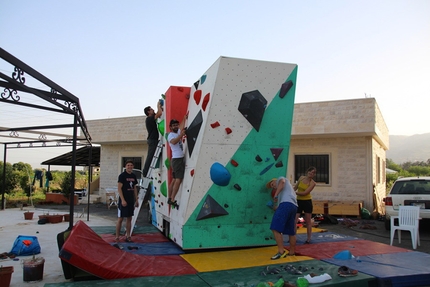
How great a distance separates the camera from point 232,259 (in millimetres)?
6129

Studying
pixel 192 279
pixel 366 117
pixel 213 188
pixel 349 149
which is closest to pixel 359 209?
pixel 349 149

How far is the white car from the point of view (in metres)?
9.01

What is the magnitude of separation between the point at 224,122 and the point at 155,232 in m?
4.03

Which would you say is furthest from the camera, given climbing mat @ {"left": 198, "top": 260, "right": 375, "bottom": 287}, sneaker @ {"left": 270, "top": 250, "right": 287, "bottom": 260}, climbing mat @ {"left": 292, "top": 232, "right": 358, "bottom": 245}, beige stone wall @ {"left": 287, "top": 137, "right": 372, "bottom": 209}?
beige stone wall @ {"left": 287, "top": 137, "right": 372, "bottom": 209}

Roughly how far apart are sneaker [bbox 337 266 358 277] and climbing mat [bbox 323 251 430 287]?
0.78 ft

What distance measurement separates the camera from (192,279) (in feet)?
16.4

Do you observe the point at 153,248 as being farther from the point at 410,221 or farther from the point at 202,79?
the point at 410,221

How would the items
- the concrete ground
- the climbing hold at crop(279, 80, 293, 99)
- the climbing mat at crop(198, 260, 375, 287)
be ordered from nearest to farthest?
the climbing mat at crop(198, 260, 375, 287)
the concrete ground
the climbing hold at crop(279, 80, 293, 99)

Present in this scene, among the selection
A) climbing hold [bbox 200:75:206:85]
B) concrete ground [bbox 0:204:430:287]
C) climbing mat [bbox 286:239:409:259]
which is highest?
climbing hold [bbox 200:75:206:85]

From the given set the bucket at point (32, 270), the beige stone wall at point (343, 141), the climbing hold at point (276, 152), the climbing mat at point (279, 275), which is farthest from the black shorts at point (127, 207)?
the beige stone wall at point (343, 141)

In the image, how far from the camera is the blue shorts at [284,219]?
6.21m

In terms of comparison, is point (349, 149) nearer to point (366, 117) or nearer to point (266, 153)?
point (366, 117)

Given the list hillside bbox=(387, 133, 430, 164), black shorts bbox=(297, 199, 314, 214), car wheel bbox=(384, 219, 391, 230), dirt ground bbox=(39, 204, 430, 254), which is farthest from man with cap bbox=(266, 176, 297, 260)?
hillside bbox=(387, 133, 430, 164)

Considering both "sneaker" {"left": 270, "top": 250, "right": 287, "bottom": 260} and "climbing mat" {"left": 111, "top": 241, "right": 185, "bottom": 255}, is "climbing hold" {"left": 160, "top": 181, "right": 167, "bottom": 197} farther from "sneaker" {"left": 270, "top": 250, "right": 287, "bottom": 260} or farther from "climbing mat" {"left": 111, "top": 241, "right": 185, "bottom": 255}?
"sneaker" {"left": 270, "top": 250, "right": 287, "bottom": 260}
